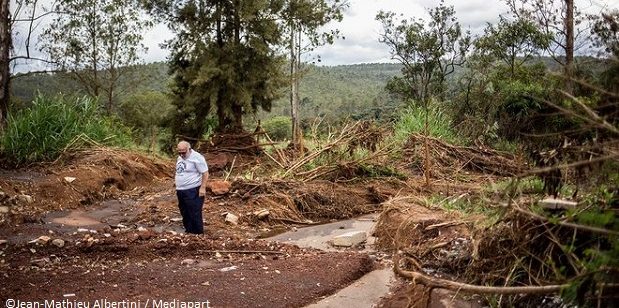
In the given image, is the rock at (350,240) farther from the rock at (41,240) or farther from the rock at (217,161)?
the rock at (217,161)

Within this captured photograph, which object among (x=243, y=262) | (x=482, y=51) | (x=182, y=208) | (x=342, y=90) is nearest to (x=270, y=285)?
(x=243, y=262)

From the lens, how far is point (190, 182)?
7.65 meters

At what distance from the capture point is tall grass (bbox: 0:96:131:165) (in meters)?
10.4

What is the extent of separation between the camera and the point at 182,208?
7.82 meters

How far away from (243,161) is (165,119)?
7991 millimetres

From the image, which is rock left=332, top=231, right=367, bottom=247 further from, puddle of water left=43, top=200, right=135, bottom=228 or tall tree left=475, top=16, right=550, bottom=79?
tall tree left=475, top=16, right=550, bottom=79

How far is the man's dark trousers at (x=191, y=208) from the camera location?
302 inches

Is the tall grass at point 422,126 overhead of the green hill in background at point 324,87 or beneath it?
beneath

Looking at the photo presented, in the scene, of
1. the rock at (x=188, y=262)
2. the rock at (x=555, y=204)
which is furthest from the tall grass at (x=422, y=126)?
the rock at (x=555, y=204)

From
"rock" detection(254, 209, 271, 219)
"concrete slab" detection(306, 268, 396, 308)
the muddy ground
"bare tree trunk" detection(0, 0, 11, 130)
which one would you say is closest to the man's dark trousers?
the muddy ground

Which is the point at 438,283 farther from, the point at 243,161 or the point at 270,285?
the point at 243,161

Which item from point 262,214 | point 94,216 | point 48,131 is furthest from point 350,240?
point 48,131

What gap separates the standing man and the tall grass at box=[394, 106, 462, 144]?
7363 millimetres

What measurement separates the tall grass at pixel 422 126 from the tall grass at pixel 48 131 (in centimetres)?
756
